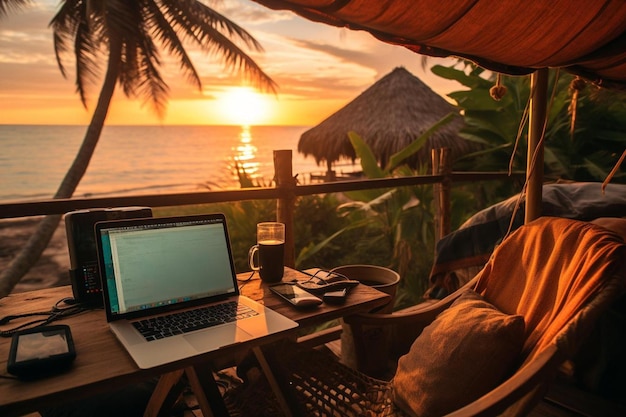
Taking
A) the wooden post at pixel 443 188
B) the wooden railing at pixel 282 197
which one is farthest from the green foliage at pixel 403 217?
the wooden railing at pixel 282 197

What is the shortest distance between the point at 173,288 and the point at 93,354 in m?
0.33

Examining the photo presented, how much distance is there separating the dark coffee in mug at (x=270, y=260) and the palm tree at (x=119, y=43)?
390 inches

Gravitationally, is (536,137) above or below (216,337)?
above

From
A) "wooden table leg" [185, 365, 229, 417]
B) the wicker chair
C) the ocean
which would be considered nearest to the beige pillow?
the wicker chair

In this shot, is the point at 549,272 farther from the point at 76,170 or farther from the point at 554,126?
the point at 76,170

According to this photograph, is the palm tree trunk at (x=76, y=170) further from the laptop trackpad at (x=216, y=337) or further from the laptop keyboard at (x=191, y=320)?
the laptop trackpad at (x=216, y=337)

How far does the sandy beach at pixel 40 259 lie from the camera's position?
1634cm

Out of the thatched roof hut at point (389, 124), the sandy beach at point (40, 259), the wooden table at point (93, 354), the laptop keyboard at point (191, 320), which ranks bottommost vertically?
the sandy beach at point (40, 259)

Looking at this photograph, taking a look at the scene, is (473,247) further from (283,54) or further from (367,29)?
(283,54)

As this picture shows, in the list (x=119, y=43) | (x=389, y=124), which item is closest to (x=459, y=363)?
(x=389, y=124)

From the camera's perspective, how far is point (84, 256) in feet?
4.70

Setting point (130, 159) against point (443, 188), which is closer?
point (443, 188)

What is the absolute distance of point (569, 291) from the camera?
1.47 meters

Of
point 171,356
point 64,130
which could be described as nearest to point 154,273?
point 171,356
